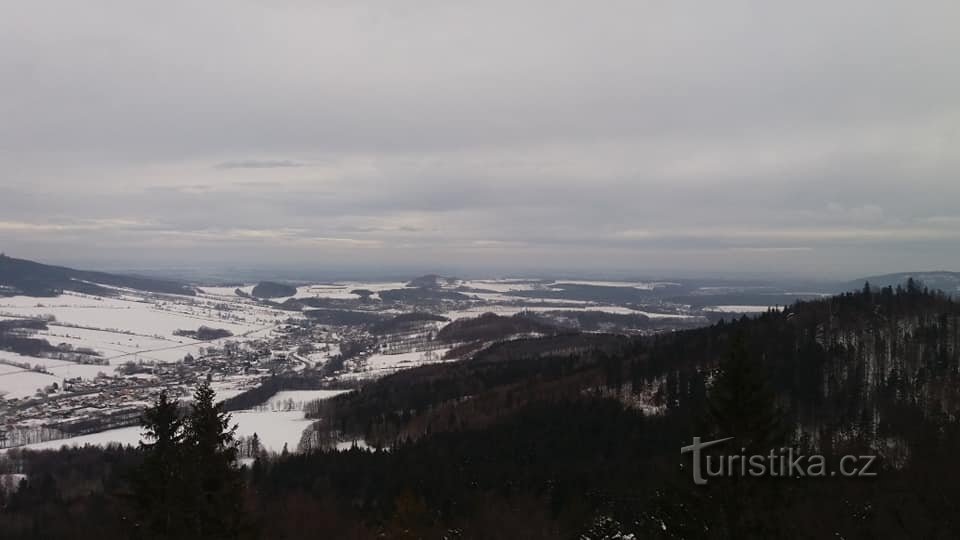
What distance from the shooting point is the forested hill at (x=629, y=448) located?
1522 centimetres

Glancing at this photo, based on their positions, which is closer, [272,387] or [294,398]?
[294,398]

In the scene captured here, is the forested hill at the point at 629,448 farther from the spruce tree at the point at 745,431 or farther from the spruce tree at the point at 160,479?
the spruce tree at the point at 160,479

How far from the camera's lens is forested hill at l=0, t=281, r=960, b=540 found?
15.2m

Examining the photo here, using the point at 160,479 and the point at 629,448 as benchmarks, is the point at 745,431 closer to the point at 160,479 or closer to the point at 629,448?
the point at 160,479

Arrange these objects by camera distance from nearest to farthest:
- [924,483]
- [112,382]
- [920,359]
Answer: [924,483]
[920,359]
[112,382]

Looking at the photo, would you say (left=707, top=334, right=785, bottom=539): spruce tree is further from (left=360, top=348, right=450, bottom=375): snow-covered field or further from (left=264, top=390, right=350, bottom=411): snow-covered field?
(left=360, top=348, right=450, bottom=375): snow-covered field

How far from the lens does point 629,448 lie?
238 ft

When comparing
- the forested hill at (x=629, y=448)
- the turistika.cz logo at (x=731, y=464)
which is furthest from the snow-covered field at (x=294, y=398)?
the turistika.cz logo at (x=731, y=464)

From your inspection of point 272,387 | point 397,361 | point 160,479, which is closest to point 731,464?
point 160,479

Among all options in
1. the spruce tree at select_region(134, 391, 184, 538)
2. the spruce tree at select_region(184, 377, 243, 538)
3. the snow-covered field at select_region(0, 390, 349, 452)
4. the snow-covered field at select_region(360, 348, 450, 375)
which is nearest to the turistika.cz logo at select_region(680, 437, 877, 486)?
the spruce tree at select_region(184, 377, 243, 538)

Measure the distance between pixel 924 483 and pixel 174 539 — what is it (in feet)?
72.0

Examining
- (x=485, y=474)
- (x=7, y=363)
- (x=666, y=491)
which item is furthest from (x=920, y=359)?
(x=7, y=363)

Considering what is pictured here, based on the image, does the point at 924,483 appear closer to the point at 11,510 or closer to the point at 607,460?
the point at 607,460

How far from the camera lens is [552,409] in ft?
294
